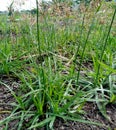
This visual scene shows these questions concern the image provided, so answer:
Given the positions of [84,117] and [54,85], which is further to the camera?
[54,85]

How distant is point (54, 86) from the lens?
1858 millimetres

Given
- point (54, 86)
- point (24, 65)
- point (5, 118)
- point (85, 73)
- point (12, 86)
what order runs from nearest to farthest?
point (5, 118) → point (54, 86) → point (12, 86) → point (85, 73) → point (24, 65)

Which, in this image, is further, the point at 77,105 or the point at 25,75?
the point at 25,75

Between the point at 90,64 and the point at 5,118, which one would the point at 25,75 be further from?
the point at 90,64

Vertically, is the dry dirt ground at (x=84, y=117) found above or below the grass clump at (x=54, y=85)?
below

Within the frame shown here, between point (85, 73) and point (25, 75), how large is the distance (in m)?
0.45

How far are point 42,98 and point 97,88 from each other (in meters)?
0.37

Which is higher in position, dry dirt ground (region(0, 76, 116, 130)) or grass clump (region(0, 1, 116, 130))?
grass clump (region(0, 1, 116, 130))

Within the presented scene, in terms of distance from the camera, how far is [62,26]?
12.0 feet

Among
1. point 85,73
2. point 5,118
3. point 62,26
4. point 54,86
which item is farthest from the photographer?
point 62,26

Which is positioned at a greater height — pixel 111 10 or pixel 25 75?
pixel 111 10

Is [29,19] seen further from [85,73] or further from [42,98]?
[42,98]

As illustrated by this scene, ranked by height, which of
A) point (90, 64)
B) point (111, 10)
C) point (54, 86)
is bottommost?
point (90, 64)

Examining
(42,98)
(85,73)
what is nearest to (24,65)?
(85,73)
